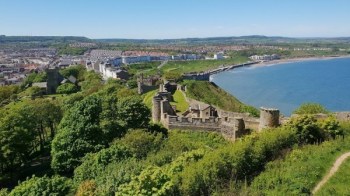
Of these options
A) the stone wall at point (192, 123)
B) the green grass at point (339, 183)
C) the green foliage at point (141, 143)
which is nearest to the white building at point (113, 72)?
the stone wall at point (192, 123)

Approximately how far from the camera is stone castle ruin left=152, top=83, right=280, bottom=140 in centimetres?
2622

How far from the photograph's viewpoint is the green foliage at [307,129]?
22.3 m

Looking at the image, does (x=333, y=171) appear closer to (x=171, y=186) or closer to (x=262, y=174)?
(x=262, y=174)

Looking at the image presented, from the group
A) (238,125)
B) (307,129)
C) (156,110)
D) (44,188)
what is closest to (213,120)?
(238,125)

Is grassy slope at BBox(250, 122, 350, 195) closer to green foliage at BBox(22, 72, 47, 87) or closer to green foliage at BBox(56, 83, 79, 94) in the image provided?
green foliage at BBox(56, 83, 79, 94)

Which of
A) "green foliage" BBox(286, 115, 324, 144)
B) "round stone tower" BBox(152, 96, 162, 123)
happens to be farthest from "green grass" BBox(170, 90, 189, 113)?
"green foliage" BBox(286, 115, 324, 144)

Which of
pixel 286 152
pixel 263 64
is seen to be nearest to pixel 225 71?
pixel 263 64

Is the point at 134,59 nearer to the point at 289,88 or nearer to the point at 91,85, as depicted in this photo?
the point at 289,88

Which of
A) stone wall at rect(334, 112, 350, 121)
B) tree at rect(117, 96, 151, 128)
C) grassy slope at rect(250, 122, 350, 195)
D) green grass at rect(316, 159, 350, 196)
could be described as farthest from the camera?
tree at rect(117, 96, 151, 128)

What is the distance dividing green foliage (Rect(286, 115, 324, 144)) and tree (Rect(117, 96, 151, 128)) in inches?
447

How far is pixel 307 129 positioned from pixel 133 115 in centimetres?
1277

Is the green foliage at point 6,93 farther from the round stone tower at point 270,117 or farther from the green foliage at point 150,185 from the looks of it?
the green foliage at point 150,185

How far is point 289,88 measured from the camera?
113m

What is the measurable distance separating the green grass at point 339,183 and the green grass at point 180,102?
22044mm
